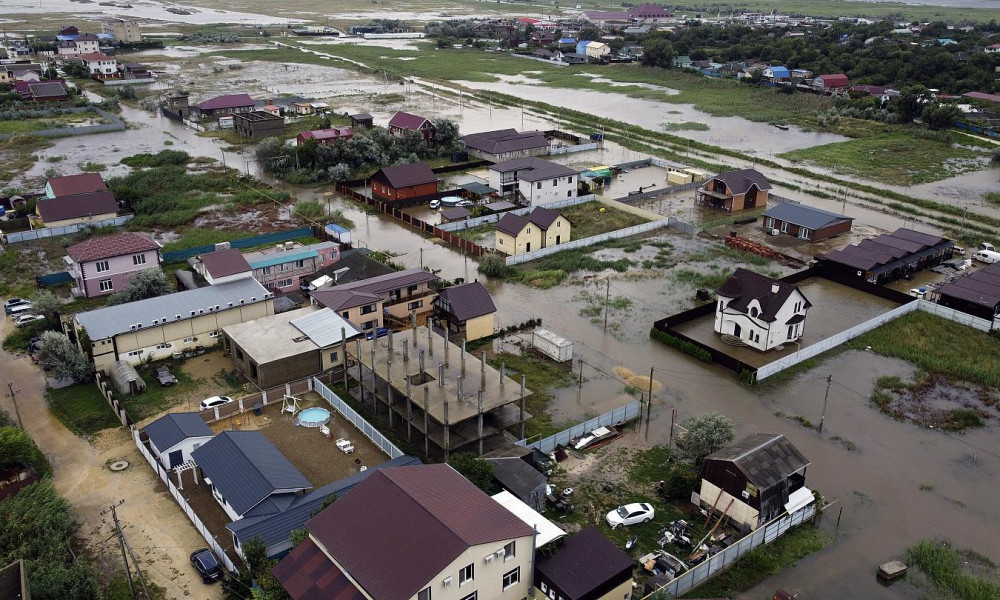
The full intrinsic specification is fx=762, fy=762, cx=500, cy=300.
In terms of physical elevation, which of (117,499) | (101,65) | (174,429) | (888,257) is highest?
(101,65)

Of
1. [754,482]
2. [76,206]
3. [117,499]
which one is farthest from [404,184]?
[754,482]

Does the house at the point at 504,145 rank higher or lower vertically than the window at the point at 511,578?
higher

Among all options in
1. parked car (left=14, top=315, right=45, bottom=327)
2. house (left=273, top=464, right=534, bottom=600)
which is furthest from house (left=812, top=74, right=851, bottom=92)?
house (left=273, top=464, right=534, bottom=600)

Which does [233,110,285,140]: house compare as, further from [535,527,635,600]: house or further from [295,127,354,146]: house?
[535,527,635,600]: house

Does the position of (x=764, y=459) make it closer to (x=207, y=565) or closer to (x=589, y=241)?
(x=207, y=565)

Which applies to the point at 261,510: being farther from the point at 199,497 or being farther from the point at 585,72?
the point at 585,72

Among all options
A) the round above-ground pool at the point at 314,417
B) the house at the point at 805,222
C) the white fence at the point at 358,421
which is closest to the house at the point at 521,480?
the white fence at the point at 358,421

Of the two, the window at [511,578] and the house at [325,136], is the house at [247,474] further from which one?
the house at [325,136]
